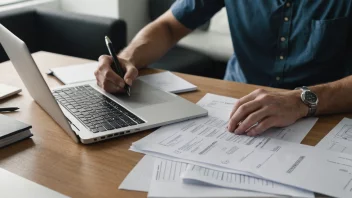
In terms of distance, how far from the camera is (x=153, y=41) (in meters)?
1.50

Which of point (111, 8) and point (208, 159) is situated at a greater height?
point (208, 159)

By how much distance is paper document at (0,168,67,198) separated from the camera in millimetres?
737

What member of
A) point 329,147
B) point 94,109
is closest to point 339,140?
point 329,147

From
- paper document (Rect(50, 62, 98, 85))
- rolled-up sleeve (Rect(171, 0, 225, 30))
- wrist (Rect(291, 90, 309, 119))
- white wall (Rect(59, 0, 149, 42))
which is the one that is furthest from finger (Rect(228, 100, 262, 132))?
white wall (Rect(59, 0, 149, 42))

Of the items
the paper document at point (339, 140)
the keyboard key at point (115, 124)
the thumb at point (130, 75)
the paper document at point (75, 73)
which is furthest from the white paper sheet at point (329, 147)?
the paper document at point (75, 73)

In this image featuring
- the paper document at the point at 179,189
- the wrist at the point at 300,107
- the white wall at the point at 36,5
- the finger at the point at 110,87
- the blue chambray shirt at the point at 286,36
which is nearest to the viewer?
the paper document at the point at 179,189

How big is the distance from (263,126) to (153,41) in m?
0.65

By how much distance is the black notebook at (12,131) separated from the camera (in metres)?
0.90

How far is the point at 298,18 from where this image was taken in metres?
1.41

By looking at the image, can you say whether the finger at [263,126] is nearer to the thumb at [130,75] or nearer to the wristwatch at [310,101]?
the wristwatch at [310,101]

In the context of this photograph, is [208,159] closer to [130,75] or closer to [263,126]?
[263,126]

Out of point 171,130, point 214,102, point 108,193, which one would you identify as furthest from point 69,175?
point 214,102

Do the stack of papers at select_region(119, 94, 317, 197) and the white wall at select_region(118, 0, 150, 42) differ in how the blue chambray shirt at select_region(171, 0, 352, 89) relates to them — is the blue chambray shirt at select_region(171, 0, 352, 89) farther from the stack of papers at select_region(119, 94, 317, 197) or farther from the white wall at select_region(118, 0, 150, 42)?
the white wall at select_region(118, 0, 150, 42)

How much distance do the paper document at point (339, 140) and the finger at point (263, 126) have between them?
102 millimetres
